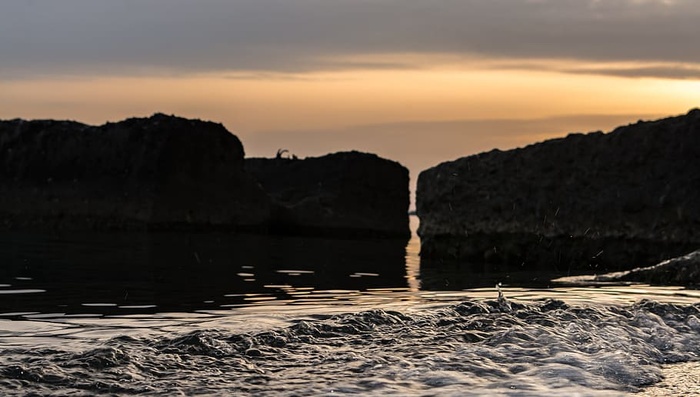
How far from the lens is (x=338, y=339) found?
5.87m

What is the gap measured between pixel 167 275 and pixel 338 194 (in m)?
22.8

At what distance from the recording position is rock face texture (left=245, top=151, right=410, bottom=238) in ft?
108

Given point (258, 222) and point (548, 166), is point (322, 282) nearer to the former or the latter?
point (548, 166)

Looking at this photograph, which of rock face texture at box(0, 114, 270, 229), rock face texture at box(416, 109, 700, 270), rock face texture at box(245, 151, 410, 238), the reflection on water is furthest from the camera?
rock face texture at box(245, 151, 410, 238)

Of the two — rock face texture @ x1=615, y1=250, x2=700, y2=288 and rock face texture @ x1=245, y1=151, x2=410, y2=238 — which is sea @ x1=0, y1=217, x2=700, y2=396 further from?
rock face texture @ x1=245, y1=151, x2=410, y2=238

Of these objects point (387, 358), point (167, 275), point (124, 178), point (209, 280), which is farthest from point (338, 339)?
point (124, 178)

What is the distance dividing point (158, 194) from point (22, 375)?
26392 mm

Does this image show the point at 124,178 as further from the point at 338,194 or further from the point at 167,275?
the point at 167,275

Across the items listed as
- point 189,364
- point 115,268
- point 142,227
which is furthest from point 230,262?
point 142,227

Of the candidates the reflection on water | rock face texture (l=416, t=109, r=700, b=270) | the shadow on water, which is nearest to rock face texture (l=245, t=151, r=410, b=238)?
the shadow on water

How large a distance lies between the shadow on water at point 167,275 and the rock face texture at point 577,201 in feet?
5.29

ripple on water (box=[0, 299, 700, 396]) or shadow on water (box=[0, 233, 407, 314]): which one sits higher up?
shadow on water (box=[0, 233, 407, 314])

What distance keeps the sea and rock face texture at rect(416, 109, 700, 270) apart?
11.9 ft

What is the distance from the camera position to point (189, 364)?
5.03 meters
